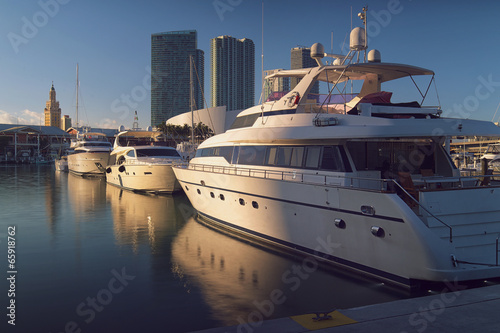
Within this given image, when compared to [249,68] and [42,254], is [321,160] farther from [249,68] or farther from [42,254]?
[249,68]

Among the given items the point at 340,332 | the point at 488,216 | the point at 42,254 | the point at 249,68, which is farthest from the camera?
the point at 249,68

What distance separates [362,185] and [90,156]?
44839 millimetres

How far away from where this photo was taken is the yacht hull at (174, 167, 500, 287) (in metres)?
8.48

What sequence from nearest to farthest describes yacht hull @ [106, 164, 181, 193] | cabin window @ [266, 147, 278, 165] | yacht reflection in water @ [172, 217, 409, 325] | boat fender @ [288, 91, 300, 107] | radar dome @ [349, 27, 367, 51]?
yacht reflection in water @ [172, 217, 409, 325]
boat fender @ [288, 91, 300, 107]
cabin window @ [266, 147, 278, 165]
radar dome @ [349, 27, 367, 51]
yacht hull @ [106, 164, 181, 193]

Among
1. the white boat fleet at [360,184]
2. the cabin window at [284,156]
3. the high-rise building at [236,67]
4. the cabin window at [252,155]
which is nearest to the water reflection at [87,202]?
the white boat fleet at [360,184]

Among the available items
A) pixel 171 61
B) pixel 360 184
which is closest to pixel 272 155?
pixel 360 184

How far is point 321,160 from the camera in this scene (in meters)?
11.5

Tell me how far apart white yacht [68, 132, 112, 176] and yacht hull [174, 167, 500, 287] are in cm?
3778

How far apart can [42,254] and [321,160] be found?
970 cm

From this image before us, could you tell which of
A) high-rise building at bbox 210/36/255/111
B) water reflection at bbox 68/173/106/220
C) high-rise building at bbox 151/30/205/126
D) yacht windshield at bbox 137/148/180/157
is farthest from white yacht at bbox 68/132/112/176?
high-rise building at bbox 151/30/205/126

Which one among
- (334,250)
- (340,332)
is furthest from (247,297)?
(340,332)

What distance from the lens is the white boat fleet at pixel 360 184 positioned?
350 inches

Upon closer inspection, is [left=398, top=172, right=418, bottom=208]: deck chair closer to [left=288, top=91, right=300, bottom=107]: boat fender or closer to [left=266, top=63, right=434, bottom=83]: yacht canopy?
[left=266, top=63, right=434, bottom=83]: yacht canopy

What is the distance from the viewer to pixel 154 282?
10.2m
